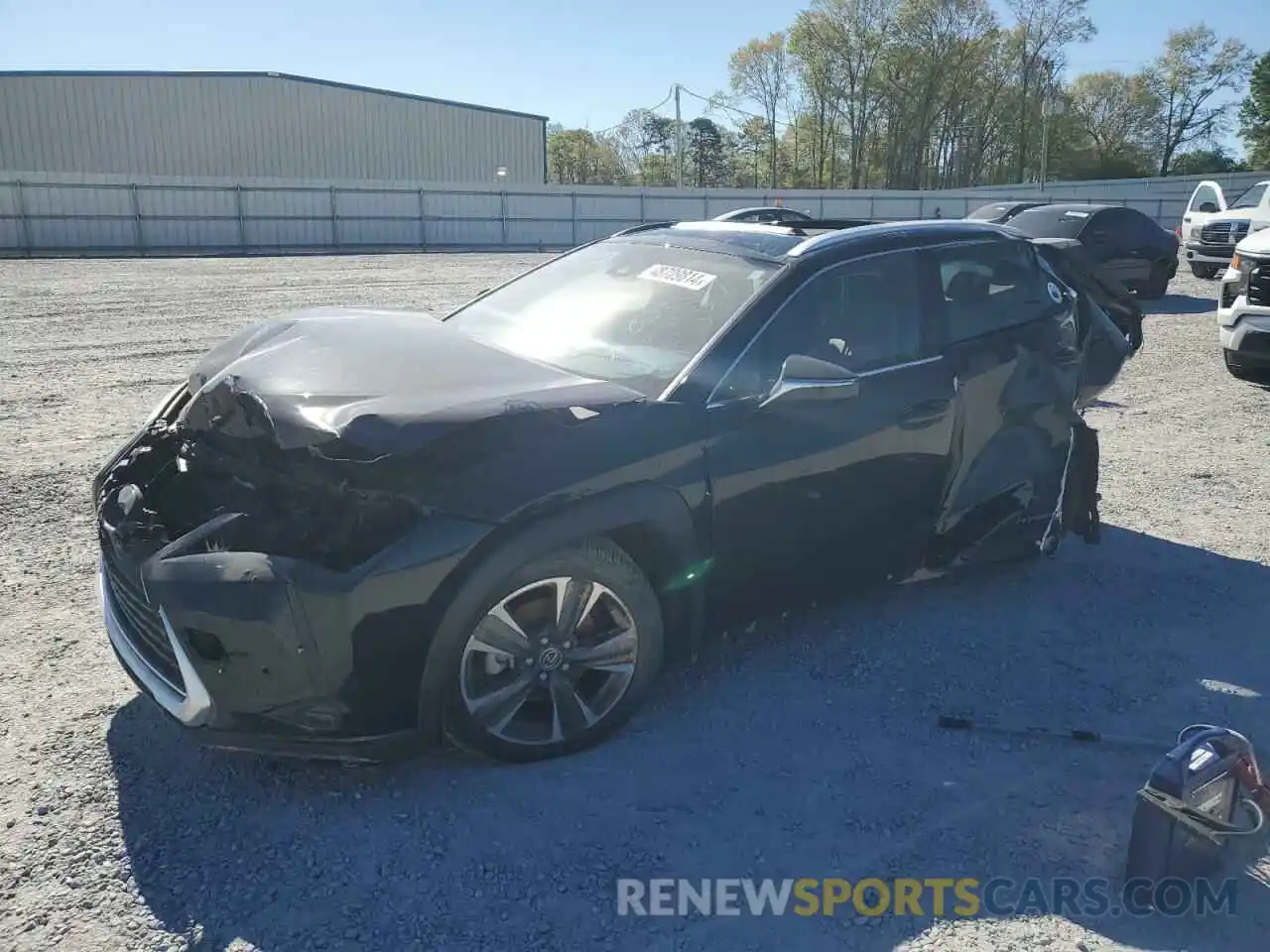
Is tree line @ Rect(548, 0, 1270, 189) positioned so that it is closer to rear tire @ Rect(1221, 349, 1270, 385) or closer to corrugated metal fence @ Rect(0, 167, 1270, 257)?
corrugated metal fence @ Rect(0, 167, 1270, 257)

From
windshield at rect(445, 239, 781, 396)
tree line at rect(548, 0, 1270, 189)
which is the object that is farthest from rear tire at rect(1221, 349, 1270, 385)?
tree line at rect(548, 0, 1270, 189)

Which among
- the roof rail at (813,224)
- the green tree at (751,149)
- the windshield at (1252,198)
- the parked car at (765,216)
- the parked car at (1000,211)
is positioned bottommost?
the roof rail at (813,224)

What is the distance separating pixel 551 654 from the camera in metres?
3.13

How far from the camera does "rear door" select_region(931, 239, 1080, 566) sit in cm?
432

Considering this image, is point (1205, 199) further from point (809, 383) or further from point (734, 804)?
point (734, 804)

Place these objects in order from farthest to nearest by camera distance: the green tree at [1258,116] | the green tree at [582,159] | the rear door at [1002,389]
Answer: the green tree at [582,159] < the green tree at [1258,116] < the rear door at [1002,389]

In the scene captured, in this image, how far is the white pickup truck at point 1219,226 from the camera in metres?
17.5

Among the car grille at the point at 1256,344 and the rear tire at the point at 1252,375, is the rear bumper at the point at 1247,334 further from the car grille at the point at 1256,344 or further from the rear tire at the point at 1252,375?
the rear tire at the point at 1252,375

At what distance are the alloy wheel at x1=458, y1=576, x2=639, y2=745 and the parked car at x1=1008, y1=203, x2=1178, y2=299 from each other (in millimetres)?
13256

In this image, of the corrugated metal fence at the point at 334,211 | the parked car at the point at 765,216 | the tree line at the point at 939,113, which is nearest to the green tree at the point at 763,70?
the tree line at the point at 939,113

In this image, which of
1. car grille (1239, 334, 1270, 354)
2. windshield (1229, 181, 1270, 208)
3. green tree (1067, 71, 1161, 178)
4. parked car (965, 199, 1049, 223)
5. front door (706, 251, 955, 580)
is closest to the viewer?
front door (706, 251, 955, 580)

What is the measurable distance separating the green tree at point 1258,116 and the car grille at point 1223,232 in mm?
52371

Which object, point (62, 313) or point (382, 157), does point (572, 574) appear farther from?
point (382, 157)

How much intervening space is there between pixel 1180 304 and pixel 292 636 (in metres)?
17.1
